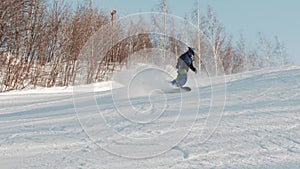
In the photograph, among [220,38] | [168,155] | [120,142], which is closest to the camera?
[168,155]

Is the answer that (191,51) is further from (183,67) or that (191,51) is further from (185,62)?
(183,67)

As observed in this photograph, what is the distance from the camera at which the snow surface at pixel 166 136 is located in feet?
8.64

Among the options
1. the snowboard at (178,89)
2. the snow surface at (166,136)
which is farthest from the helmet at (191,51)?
the snow surface at (166,136)

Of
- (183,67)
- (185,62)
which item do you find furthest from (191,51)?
(183,67)

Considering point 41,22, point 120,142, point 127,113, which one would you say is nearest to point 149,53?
point 127,113

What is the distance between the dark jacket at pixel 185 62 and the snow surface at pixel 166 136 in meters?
1.58

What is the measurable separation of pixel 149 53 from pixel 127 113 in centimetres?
119

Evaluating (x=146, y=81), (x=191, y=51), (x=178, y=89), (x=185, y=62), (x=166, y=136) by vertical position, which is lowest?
(x=166, y=136)

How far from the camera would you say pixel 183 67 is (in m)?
7.08

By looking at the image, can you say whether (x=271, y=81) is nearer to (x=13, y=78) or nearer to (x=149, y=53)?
(x=149, y=53)

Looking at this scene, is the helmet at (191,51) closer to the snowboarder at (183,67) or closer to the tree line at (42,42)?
the snowboarder at (183,67)

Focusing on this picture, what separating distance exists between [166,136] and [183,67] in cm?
389

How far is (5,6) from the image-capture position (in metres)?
13.6

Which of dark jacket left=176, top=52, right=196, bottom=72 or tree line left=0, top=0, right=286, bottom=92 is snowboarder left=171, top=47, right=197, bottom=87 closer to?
dark jacket left=176, top=52, right=196, bottom=72
